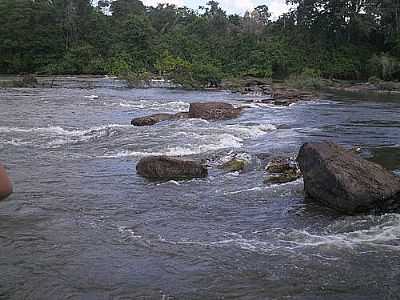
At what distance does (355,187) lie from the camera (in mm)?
8367

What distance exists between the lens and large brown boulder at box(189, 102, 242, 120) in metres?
21.1

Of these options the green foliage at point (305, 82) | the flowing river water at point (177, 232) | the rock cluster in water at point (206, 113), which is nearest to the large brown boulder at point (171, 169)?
the flowing river water at point (177, 232)

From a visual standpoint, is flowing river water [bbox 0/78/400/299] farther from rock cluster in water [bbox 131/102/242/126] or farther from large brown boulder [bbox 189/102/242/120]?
large brown boulder [bbox 189/102/242/120]

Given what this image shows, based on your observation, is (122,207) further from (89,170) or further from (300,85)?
(300,85)

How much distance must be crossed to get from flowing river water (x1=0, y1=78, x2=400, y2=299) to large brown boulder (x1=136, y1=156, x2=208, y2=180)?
1.06 feet

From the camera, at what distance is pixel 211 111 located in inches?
843

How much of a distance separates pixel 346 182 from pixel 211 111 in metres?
13.3

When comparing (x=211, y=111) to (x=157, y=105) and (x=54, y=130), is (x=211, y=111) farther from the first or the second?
(x=54, y=130)

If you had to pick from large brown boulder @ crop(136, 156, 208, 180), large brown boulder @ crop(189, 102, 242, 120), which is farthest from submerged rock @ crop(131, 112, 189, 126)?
large brown boulder @ crop(136, 156, 208, 180)

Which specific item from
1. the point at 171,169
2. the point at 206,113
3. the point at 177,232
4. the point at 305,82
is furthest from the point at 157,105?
the point at 177,232

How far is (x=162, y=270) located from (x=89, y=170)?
5865 millimetres

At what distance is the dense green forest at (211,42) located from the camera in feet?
176

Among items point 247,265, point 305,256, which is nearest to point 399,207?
point 305,256

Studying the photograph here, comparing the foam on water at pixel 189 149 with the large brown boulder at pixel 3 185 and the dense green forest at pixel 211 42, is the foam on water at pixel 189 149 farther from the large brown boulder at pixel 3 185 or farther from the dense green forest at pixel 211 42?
the dense green forest at pixel 211 42
